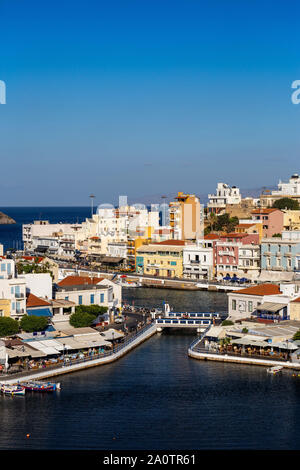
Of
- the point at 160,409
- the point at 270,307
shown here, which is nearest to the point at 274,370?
the point at 160,409

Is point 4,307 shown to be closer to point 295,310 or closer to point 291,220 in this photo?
point 295,310

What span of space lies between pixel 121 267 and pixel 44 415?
39.3 m

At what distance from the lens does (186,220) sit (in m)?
63.8

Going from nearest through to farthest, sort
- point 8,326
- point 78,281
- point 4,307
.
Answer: point 8,326
point 4,307
point 78,281

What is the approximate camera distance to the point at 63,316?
2908 centimetres

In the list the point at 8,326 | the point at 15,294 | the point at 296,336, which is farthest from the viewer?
the point at 15,294

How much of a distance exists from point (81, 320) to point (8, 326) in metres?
3.04

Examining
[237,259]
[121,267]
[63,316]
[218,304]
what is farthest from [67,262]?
[63,316]

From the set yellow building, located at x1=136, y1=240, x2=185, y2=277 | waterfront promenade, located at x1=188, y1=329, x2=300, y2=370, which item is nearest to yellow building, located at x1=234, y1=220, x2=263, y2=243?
yellow building, located at x1=136, y1=240, x2=185, y2=277

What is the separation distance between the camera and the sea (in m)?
18.2

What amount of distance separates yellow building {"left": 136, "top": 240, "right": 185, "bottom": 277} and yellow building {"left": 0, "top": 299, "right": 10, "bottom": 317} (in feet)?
86.1

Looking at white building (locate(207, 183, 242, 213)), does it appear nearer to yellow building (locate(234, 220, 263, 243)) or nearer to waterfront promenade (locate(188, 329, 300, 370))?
yellow building (locate(234, 220, 263, 243))

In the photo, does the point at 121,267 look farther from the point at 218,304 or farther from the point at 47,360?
the point at 47,360
